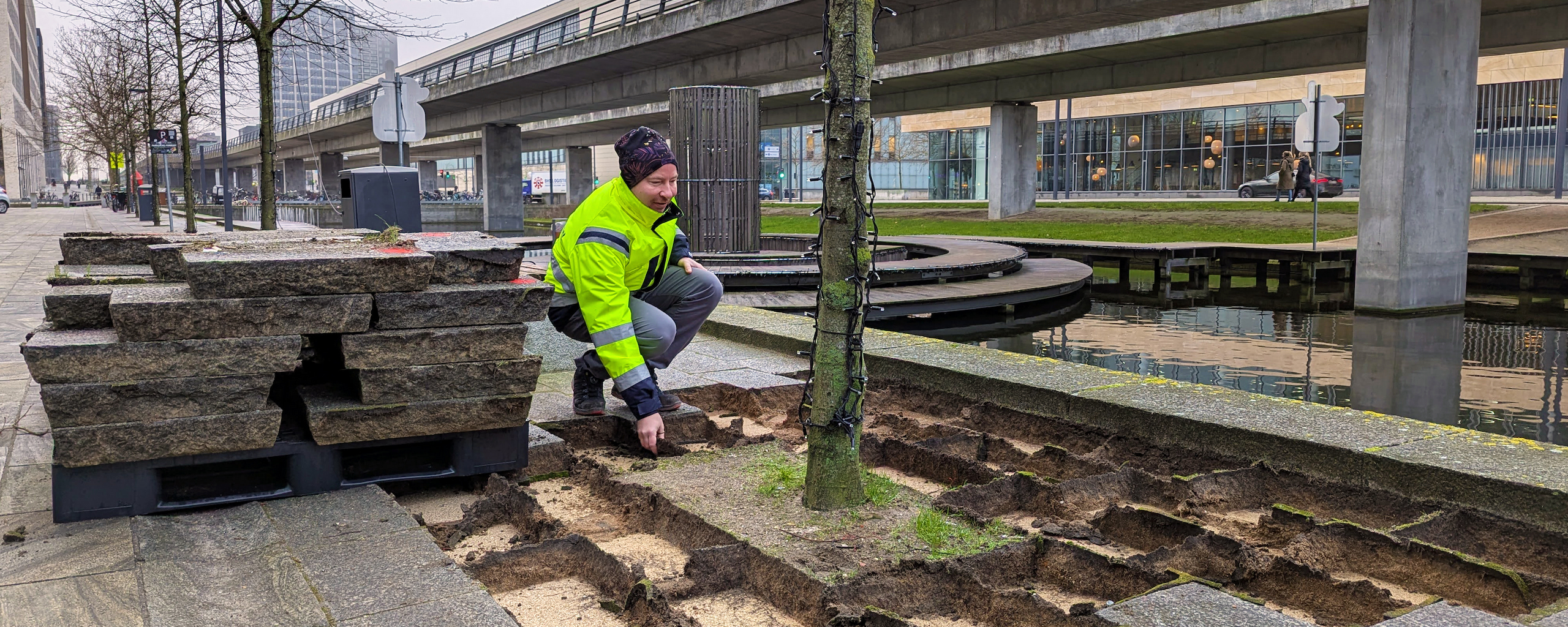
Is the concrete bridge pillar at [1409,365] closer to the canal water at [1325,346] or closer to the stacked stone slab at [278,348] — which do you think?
the canal water at [1325,346]

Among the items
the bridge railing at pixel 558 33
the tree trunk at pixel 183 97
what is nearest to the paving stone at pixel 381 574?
the bridge railing at pixel 558 33

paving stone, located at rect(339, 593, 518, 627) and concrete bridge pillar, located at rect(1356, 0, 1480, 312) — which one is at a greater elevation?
concrete bridge pillar, located at rect(1356, 0, 1480, 312)

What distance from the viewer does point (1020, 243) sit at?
76.1 ft

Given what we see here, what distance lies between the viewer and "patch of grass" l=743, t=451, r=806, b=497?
413cm

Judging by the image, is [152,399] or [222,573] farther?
[152,399]

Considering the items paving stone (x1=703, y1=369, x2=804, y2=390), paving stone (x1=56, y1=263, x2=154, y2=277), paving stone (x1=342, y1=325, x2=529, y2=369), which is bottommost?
paving stone (x1=703, y1=369, x2=804, y2=390)

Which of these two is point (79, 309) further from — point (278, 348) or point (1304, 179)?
point (1304, 179)

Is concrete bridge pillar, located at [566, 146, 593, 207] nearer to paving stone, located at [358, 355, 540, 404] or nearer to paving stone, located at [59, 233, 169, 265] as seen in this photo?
paving stone, located at [59, 233, 169, 265]

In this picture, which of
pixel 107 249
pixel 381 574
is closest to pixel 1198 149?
pixel 107 249

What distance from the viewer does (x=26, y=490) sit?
4270 millimetres

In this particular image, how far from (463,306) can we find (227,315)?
78cm

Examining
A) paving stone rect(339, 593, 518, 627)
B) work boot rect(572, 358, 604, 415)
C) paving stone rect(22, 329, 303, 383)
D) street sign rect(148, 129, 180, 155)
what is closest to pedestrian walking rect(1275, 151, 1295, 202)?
street sign rect(148, 129, 180, 155)

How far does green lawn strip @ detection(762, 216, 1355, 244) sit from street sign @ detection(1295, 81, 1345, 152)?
17.6ft

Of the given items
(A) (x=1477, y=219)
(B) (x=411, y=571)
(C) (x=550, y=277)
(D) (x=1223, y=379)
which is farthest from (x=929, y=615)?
(A) (x=1477, y=219)
